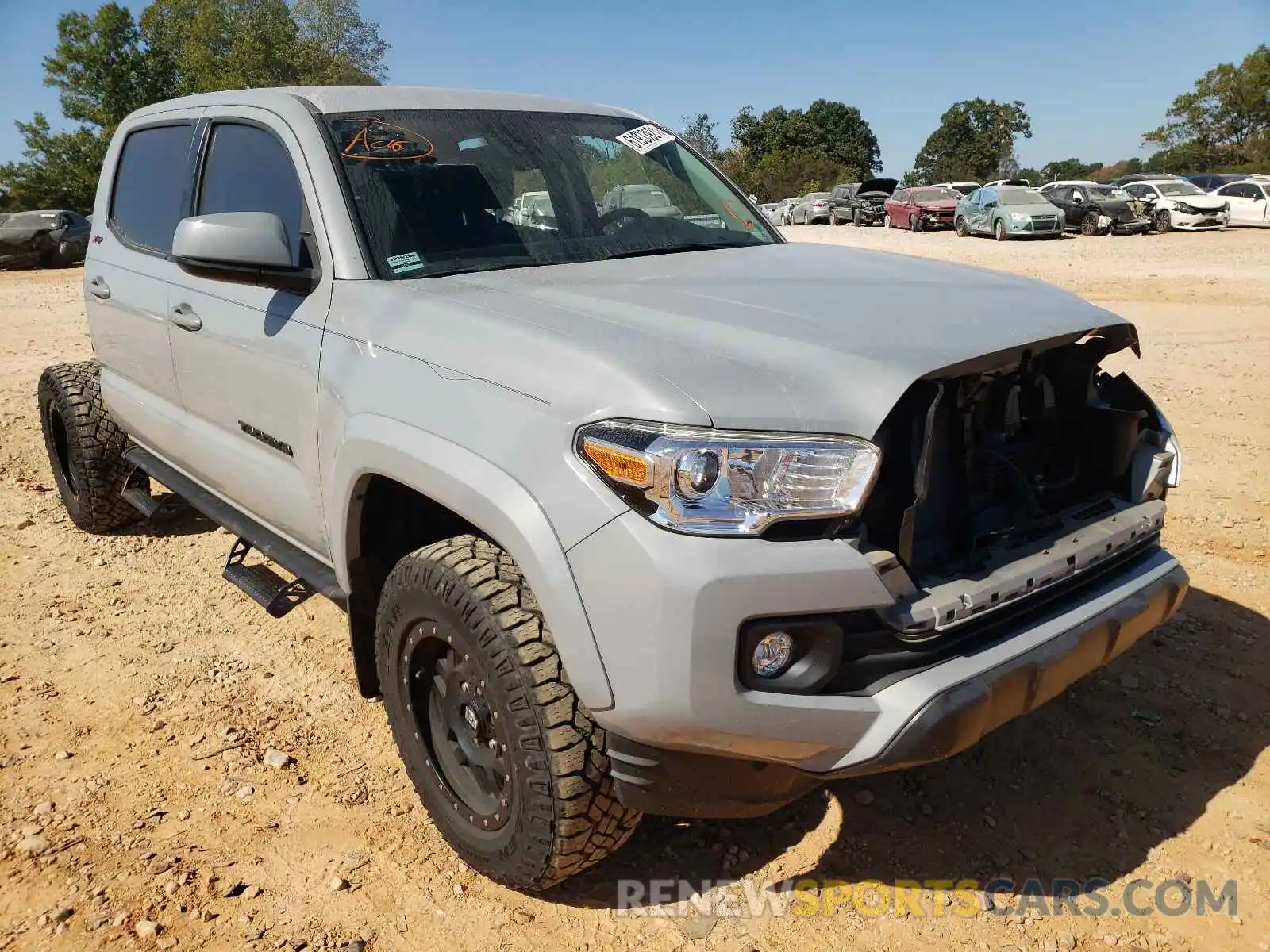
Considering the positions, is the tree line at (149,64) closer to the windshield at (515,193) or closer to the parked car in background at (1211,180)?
the parked car in background at (1211,180)

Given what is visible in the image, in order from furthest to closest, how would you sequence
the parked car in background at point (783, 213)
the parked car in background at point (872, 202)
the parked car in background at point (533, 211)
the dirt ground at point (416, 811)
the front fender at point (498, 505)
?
the parked car in background at point (783, 213) → the parked car in background at point (872, 202) → the parked car in background at point (533, 211) → the dirt ground at point (416, 811) → the front fender at point (498, 505)

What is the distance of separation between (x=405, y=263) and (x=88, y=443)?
9.35 ft

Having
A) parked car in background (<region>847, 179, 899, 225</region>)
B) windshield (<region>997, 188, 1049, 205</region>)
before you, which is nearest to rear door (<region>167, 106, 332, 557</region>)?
windshield (<region>997, 188, 1049, 205</region>)

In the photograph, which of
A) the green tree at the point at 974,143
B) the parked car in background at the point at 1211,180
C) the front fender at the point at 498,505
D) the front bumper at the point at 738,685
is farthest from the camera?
the green tree at the point at 974,143

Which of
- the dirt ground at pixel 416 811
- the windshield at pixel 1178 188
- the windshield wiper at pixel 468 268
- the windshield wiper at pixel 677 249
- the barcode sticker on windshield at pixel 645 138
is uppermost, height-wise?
the barcode sticker on windshield at pixel 645 138

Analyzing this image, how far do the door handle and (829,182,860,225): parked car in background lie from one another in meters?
33.3

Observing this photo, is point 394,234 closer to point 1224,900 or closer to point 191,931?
point 191,931

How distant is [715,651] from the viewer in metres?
1.87

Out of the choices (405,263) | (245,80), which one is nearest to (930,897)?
(405,263)

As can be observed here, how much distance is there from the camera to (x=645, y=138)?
12.5 ft

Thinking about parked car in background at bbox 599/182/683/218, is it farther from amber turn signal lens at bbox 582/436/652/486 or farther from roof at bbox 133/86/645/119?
amber turn signal lens at bbox 582/436/652/486

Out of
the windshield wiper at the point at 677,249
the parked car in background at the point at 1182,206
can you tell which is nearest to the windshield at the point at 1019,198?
the parked car in background at the point at 1182,206

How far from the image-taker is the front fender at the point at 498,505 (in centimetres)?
197

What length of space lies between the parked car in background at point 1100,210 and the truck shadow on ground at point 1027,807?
930 inches
